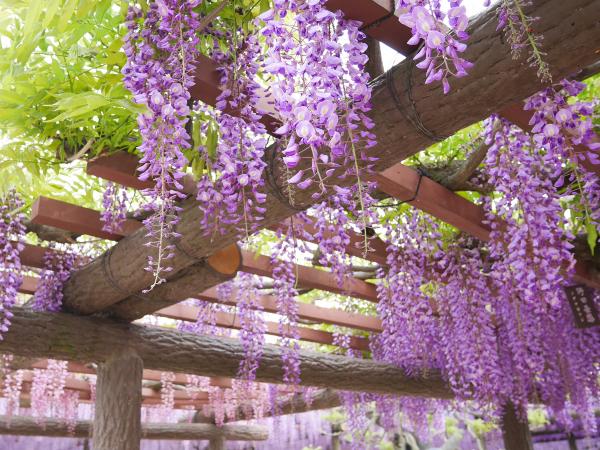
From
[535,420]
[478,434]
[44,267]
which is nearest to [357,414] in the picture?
[478,434]

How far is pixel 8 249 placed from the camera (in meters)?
2.82

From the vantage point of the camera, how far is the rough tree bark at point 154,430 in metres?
6.76

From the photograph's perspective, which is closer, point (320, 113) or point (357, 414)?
point (320, 113)

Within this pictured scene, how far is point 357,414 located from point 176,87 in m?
5.48

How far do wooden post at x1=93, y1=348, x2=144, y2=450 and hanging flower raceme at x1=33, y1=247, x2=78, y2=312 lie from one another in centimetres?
43

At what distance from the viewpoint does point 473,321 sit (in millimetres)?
3885

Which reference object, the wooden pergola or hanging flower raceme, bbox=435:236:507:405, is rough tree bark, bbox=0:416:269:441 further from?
hanging flower raceme, bbox=435:236:507:405

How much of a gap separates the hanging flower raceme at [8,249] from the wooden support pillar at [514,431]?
4816 millimetres

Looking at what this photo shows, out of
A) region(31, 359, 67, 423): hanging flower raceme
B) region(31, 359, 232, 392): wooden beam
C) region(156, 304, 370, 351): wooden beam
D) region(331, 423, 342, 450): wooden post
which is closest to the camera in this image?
region(156, 304, 370, 351): wooden beam

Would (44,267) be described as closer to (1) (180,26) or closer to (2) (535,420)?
(1) (180,26)

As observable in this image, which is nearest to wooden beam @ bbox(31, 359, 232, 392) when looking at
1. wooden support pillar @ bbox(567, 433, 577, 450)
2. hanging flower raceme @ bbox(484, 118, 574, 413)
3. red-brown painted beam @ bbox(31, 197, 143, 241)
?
red-brown painted beam @ bbox(31, 197, 143, 241)

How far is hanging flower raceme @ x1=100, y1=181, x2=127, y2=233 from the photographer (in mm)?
2578

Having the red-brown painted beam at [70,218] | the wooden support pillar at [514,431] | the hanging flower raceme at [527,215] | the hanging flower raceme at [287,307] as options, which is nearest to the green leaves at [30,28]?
the red-brown painted beam at [70,218]

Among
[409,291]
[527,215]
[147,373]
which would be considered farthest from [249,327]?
[147,373]
